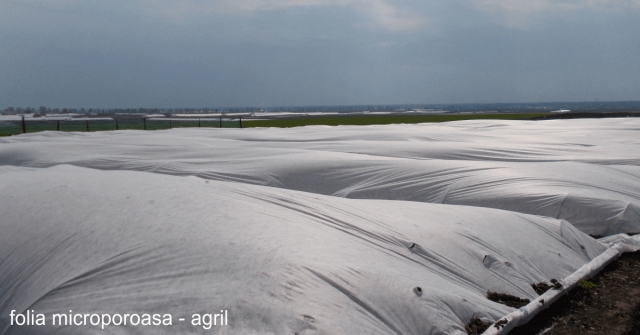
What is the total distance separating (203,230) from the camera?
2.97 metres

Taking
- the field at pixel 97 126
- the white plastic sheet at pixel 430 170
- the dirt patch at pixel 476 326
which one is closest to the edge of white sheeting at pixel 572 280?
the dirt patch at pixel 476 326

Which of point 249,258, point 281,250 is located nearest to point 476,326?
point 281,250

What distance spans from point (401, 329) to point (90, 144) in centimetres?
784

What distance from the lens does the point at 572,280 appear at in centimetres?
393

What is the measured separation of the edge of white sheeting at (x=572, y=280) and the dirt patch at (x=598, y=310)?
61 mm

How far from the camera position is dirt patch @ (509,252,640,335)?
11.1ft

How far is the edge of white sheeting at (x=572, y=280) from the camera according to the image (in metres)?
3.14

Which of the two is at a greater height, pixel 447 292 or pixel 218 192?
pixel 218 192

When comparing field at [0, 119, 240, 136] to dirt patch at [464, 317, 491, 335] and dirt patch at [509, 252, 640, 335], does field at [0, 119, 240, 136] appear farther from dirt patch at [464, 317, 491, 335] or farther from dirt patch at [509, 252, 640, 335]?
dirt patch at [464, 317, 491, 335]

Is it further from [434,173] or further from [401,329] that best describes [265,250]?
[434,173]

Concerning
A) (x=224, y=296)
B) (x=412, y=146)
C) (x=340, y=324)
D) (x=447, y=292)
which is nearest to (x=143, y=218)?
(x=224, y=296)

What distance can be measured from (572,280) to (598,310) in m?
0.28

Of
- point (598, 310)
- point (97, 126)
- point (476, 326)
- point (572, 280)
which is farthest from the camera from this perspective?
point (97, 126)

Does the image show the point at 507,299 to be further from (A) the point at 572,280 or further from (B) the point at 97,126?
(B) the point at 97,126
